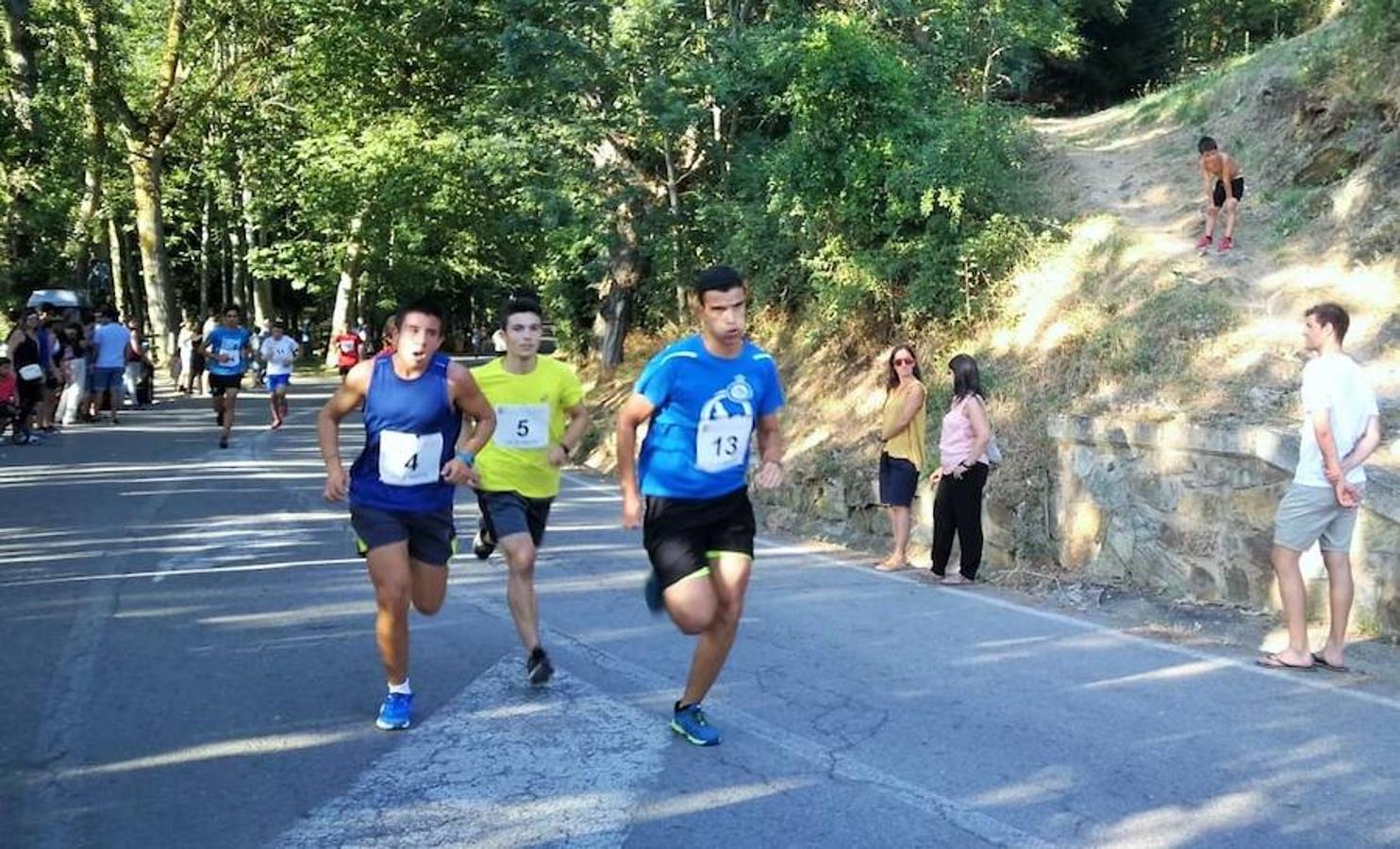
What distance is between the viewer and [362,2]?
2575cm

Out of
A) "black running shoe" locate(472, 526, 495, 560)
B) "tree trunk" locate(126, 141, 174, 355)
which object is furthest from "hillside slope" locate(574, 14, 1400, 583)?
"tree trunk" locate(126, 141, 174, 355)

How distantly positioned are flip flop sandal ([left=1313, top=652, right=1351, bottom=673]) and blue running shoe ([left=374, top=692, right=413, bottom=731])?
14.7 ft

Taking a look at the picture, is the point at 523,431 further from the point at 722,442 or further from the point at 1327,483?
the point at 1327,483

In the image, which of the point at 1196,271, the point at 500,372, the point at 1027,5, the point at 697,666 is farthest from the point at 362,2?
the point at 697,666

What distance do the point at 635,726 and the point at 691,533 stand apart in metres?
0.96

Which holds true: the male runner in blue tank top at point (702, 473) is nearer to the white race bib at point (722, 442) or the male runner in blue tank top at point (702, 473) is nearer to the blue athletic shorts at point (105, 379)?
the white race bib at point (722, 442)

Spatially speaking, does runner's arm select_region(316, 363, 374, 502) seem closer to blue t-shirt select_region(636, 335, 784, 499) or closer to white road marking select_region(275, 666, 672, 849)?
white road marking select_region(275, 666, 672, 849)

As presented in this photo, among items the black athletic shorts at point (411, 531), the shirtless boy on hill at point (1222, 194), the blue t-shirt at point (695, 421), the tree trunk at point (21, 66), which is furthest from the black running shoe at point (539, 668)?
the tree trunk at point (21, 66)

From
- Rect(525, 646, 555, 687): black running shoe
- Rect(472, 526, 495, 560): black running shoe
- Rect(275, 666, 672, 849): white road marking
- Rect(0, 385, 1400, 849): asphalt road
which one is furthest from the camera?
Rect(472, 526, 495, 560): black running shoe

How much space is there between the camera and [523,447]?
6742 mm

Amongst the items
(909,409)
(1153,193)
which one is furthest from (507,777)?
(1153,193)

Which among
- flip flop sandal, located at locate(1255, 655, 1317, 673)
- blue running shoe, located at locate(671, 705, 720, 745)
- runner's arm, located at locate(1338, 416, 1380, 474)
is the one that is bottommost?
blue running shoe, located at locate(671, 705, 720, 745)

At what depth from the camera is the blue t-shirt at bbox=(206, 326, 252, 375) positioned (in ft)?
62.0

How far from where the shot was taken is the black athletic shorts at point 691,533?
5.43m
